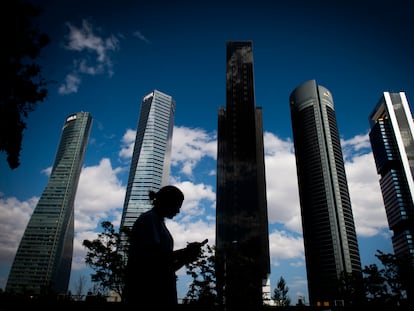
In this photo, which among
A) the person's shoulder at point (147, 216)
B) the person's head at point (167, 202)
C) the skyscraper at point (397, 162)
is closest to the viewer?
the person's shoulder at point (147, 216)

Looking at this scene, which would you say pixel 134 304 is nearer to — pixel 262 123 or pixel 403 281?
pixel 403 281

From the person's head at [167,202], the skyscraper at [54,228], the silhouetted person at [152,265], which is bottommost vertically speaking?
the silhouetted person at [152,265]

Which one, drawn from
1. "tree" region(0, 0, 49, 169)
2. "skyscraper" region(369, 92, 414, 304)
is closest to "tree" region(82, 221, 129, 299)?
"tree" region(0, 0, 49, 169)

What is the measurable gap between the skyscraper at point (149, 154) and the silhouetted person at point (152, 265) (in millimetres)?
129464

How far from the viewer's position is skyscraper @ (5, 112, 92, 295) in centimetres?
13950

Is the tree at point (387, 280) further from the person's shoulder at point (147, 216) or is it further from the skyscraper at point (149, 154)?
the skyscraper at point (149, 154)

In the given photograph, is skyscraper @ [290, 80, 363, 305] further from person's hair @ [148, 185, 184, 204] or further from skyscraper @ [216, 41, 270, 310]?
person's hair @ [148, 185, 184, 204]

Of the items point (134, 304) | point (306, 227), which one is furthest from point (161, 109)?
point (134, 304)

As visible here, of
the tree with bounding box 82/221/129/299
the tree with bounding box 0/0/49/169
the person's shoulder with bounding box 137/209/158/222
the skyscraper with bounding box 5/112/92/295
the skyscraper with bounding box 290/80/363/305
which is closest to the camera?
the person's shoulder with bounding box 137/209/158/222

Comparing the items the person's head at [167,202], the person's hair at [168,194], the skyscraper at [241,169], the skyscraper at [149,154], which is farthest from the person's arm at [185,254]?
the skyscraper at [149,154]

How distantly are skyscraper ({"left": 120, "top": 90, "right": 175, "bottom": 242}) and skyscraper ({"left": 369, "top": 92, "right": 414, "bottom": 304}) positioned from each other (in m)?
110

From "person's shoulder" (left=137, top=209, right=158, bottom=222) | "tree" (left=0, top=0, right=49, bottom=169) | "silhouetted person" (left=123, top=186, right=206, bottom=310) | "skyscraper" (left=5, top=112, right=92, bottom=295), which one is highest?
"skyscraper" (left=5, top=112, right=92, bottom=295)

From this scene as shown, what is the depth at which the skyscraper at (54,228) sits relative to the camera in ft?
458

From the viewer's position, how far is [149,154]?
465ft
